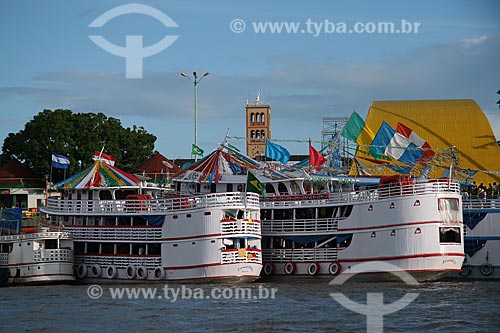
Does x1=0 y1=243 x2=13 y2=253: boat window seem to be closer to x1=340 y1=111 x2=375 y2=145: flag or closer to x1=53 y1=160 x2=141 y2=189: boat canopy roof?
x1=53 y1=160 x2=141 y2=189: boat canopy roof

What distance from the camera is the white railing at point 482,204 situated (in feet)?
163

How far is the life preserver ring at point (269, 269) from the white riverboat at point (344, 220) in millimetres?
50

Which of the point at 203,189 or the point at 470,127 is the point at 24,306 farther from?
the point at 470,127

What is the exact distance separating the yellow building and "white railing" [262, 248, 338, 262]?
29944mm

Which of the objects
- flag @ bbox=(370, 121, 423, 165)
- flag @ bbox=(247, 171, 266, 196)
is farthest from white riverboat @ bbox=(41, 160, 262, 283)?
flag @ bbox=(370, 121, 423, 165)

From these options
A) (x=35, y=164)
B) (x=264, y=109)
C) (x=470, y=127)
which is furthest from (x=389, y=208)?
(x=264, y=109)

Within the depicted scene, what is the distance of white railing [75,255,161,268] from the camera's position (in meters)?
47.4

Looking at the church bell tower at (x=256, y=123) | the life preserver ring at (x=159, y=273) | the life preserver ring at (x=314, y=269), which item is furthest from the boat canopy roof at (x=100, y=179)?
the church bell tower at (x=256, y=123)

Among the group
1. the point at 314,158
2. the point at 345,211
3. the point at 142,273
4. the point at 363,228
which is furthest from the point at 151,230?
the point at 314,158

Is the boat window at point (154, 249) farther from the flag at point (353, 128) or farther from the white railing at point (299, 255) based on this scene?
the flag at point (353, 128)

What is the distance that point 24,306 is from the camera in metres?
37.8

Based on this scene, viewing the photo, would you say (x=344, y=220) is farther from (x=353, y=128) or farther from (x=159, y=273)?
(x=353, y=128)

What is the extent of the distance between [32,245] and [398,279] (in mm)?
18118

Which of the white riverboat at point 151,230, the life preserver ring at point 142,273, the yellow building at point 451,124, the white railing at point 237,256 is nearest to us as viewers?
the white railing at point 237,256
